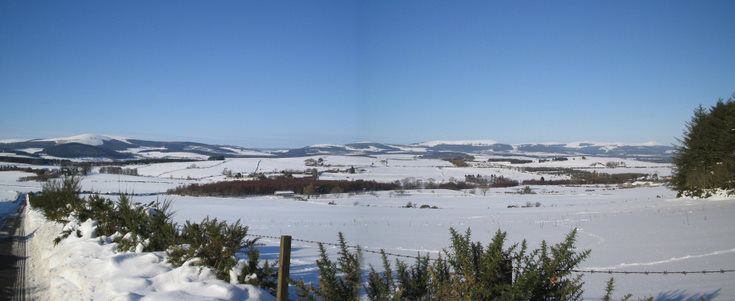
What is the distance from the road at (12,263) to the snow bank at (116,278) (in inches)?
5.7

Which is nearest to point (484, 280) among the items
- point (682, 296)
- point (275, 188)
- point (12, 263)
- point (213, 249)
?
point (213, 249)

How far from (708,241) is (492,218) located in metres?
7.66

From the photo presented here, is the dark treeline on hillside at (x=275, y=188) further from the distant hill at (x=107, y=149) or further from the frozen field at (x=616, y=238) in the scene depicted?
the distant hill at (x=107, y=149)

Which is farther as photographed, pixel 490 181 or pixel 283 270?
pixel 490 181

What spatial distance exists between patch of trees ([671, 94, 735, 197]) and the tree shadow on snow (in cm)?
1698

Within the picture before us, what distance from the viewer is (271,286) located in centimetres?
443

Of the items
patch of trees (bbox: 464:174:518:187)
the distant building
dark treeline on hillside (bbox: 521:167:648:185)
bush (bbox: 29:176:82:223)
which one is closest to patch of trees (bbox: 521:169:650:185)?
dark treeline on hillside (bbox: 521:167:648:185)

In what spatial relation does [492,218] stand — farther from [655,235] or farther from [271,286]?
[271,286]

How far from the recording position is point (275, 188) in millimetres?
40469

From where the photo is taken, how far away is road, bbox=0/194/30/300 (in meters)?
Result: 5.46

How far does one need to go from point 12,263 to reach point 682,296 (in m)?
10.7

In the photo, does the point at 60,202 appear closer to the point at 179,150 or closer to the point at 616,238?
the point at 616,238

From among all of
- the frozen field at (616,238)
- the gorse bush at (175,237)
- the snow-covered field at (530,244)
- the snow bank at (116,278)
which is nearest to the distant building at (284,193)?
the frozen field at (616,238)

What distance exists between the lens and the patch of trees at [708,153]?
59.1 ft
